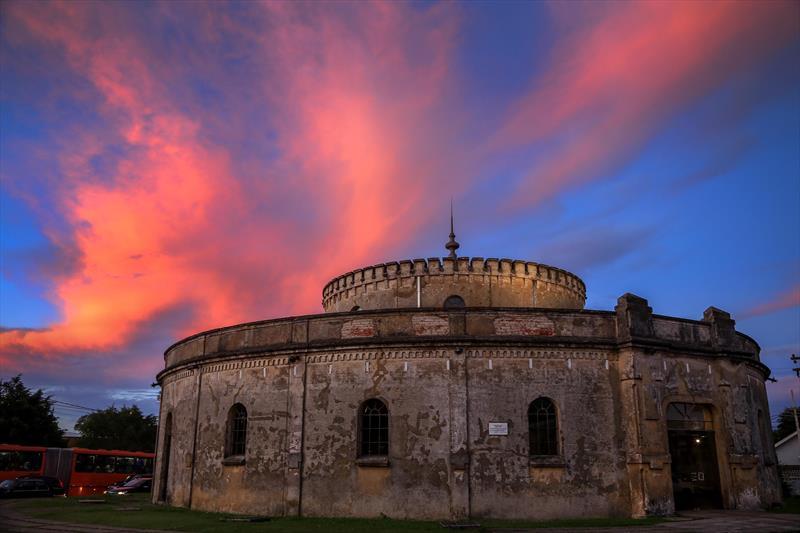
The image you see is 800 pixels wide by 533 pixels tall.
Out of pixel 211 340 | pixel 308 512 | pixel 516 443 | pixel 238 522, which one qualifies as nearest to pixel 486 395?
pixel 516 443

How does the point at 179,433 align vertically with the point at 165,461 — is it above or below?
above

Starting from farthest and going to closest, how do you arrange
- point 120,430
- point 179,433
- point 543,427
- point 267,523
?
point 120,430
point 179,433
point 543,427
point 267,523

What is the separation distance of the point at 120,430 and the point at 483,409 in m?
67.4

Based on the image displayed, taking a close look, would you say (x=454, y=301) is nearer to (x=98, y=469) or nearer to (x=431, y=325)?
(x=431, y=325)

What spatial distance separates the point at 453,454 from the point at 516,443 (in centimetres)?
178

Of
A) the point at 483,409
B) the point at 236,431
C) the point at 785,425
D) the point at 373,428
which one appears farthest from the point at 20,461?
the point at 785,425

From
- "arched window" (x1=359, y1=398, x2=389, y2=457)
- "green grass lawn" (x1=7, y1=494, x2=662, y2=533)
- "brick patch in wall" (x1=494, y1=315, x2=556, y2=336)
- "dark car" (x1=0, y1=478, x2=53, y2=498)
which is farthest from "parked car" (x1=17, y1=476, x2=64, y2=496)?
"brick patch in wall" (x1=494, y1=315, x2=556, y2=336)

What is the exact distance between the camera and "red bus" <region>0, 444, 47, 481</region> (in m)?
34.9

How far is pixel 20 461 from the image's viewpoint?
117ft

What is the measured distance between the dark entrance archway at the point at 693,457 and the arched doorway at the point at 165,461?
1789cm

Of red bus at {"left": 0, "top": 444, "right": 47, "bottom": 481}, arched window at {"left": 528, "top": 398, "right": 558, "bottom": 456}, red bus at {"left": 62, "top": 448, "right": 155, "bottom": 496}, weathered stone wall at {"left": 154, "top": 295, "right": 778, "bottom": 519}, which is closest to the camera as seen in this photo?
weathered stone wall at {"left": 154, "top": 295, "right": 778, "bottom": 519}

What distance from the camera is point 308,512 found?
17875 mm

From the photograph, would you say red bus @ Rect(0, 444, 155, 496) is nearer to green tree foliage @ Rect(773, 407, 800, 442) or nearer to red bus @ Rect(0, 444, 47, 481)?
red bus @ Rect(0, 444, 47, 481)

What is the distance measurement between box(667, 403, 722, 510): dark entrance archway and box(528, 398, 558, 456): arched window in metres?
3.76
